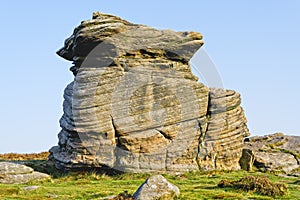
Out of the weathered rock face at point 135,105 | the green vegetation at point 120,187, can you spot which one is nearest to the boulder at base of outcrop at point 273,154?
the green vegetation at point 120,187

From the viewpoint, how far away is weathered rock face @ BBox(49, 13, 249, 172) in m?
34.2

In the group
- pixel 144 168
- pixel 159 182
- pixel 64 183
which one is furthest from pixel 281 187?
pixel 64 183

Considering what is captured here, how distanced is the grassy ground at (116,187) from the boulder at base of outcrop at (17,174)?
1.02 metres

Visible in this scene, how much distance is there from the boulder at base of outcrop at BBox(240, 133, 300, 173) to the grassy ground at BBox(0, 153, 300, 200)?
8.49 feet

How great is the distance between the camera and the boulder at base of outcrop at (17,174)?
105 ft

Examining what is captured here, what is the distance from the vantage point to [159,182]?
A: 74.8ft

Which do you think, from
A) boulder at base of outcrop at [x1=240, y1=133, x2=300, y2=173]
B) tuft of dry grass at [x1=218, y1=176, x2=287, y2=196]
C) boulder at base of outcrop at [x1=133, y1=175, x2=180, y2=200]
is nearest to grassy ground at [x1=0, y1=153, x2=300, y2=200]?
tuft of dry grass at [x1=218, y1=176, x2=287, y2=196]

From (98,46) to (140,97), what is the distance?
4.90m

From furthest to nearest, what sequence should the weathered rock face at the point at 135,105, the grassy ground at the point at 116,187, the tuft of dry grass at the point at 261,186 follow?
the weathered rock face at the point at 135,105
the tuft of dry grass at the point at 261,186
the grassy ground at the point at 116,187

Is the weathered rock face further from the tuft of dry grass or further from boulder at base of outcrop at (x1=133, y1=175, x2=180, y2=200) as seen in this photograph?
boulder at base of outcrop at (x1=133, y1=175, x2=180, y2=200)

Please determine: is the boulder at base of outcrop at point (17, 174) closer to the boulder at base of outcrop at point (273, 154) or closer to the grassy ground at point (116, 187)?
the grassy ground at point (116, 187)

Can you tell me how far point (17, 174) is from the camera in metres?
32.7

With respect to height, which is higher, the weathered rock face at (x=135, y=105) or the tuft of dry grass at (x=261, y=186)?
the weathered rock face at (x=135, y=105)

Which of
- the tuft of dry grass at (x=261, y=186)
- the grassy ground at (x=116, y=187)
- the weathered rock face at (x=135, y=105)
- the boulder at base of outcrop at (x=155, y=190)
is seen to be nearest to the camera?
the boulder at base of outcrop at (x=155, y=190)
